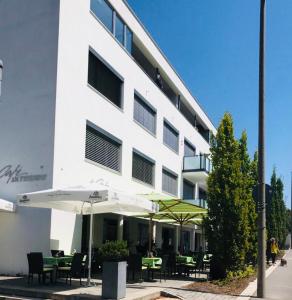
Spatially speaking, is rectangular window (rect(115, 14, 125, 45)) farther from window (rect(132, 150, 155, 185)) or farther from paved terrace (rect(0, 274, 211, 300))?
paved terrace (rect(0, 274, 211, 300))

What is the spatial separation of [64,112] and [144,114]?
32.3 ft

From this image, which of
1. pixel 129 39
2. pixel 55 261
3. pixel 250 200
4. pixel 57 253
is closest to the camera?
pixel 55 261

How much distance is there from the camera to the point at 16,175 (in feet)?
55.5

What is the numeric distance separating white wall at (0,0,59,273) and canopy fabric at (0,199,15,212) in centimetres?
41

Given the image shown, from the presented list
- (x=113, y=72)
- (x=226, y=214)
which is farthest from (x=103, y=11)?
(x=226, y=214)

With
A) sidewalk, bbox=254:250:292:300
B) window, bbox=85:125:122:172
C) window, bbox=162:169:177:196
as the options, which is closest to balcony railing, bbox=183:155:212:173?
window, bbox=162:169:177:196

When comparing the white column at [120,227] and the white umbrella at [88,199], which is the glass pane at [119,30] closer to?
the white column at [120,227]

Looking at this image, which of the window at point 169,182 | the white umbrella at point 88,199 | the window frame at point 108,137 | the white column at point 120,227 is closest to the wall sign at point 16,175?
the white umbrella at point 88,199

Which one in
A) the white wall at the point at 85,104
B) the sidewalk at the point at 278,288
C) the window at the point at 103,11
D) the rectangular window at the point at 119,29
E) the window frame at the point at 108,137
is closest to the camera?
the sidewalk at the point at 278,288

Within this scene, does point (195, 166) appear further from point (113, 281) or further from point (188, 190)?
point (113, 281)

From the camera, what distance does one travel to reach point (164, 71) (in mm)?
31062

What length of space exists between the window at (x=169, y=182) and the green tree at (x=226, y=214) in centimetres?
1303

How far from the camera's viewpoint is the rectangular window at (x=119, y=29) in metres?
22.8

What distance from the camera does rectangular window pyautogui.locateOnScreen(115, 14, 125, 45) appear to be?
22.8 meters
